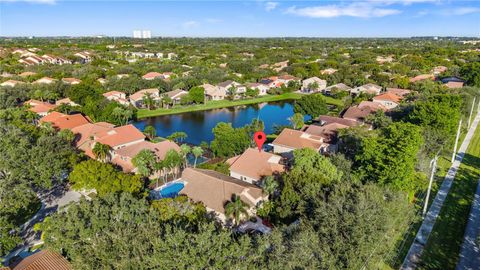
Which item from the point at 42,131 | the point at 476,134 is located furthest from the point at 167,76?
the point at 476,134

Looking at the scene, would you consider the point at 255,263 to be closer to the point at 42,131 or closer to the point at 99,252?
the point at 99,252

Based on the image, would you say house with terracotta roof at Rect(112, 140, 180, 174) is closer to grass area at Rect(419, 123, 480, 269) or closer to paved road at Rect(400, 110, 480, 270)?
paved road at Rect(400, 110, 480, 270)

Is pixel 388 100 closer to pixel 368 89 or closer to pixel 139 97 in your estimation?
pixel 368 89

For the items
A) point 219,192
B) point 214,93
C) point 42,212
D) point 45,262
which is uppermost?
point 214,93

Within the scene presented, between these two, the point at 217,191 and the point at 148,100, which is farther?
the point at 148,100

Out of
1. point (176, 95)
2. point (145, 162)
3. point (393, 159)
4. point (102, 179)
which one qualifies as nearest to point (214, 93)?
point (176, 95)
